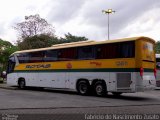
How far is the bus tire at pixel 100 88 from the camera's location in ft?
68.5

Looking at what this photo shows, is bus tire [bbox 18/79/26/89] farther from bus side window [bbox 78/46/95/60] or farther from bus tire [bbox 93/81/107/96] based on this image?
bus tire [bbox 93/81/107/96]

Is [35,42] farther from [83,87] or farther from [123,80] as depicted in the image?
[123,80]

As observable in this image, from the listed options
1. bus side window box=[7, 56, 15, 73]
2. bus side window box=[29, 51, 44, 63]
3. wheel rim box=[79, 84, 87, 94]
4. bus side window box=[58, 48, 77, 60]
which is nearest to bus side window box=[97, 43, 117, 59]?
bus side window box=[58, 48, 77, 60]

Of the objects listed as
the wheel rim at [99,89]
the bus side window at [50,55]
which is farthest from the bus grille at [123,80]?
the bus side window at [50,55]

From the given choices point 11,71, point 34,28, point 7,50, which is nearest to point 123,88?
point 11,71

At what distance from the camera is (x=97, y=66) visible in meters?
21.2

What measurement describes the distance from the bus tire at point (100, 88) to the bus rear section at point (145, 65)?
7.84 ft

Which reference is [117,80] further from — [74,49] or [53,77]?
[53,77]

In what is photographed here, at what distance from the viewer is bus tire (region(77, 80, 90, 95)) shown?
21.9 m

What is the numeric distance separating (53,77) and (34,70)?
237cm

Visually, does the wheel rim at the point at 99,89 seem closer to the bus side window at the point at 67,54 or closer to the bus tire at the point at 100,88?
the bus tire at the point at 100,88

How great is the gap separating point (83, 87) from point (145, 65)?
4.48 metres

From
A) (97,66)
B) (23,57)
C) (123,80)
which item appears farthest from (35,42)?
(123,80)

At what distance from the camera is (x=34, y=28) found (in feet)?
218
